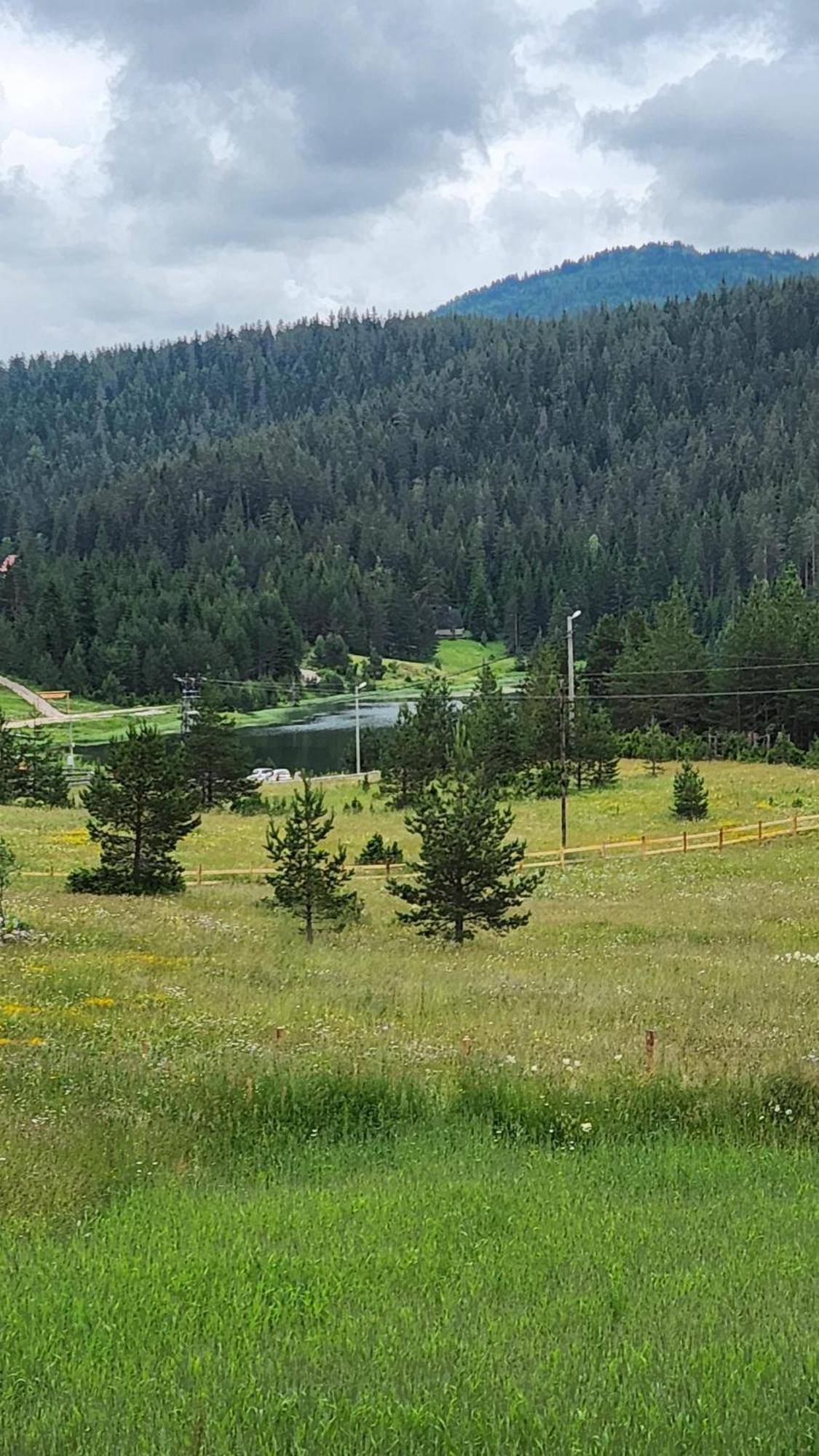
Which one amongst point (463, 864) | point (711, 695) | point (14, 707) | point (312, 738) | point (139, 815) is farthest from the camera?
point (14, 707)

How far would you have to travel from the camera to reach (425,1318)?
6.12 meters

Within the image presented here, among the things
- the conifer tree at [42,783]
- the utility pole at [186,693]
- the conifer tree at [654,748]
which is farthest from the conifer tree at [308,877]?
the utility pole at [186,693]

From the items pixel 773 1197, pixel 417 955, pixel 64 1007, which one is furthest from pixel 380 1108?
pixel 417 955

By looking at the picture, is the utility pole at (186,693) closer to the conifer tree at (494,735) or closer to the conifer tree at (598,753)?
the conifer tree at (494,735)

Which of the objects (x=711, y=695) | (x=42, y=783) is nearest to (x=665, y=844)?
(x=711, y=695)

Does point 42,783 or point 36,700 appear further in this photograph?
point 36,700

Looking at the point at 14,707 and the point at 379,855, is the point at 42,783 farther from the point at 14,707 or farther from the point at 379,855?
the point at 14,707

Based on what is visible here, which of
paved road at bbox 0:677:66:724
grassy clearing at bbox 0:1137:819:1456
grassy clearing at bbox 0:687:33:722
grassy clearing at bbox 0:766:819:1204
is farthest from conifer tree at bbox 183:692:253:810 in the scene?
grassy clearing at bbox 0:687:33:722

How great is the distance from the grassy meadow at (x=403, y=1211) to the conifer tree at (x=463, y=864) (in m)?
5.67

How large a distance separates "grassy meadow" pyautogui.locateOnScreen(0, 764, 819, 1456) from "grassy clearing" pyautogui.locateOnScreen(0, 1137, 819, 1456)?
22mm

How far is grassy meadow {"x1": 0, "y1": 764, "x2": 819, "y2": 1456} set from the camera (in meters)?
5.05

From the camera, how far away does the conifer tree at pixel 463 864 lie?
87.0 ft

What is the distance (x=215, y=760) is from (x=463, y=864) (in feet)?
130

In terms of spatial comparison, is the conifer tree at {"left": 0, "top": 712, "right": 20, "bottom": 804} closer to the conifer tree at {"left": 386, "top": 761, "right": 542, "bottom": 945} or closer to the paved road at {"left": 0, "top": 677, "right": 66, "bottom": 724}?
the conifer tree at {"left": 386, "top": 761, "right": 542, "bottom": 945}
